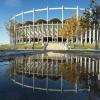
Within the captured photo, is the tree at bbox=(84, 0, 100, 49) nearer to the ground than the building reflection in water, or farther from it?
farther from it

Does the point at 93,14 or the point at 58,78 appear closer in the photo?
the point at 58,78

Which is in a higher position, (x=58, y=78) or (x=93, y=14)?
(x=93, y=14)

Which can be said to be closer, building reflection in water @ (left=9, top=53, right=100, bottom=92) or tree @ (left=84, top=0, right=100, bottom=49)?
building reflection in water @ (left=9, top=53, right=100, bottom=92)

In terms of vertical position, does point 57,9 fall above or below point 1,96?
above

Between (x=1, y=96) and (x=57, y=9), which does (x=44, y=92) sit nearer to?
(x=1, y=96)

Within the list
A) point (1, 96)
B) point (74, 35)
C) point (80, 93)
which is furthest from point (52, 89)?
point (74, 35)

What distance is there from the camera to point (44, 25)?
139 metres

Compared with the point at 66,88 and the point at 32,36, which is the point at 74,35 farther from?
the point at 66,88

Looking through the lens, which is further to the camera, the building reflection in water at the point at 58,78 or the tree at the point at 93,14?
the tree at the point at 93,14

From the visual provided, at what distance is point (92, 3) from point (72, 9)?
52036 mm

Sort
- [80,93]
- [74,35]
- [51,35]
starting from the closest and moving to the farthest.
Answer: [80,93]
[74,35]
[51,35]

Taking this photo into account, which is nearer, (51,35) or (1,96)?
(1,96)

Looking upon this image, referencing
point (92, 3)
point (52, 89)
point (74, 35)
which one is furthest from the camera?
point (74, 35)

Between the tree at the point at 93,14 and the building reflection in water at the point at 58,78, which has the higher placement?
the tree at the point at 93,14
